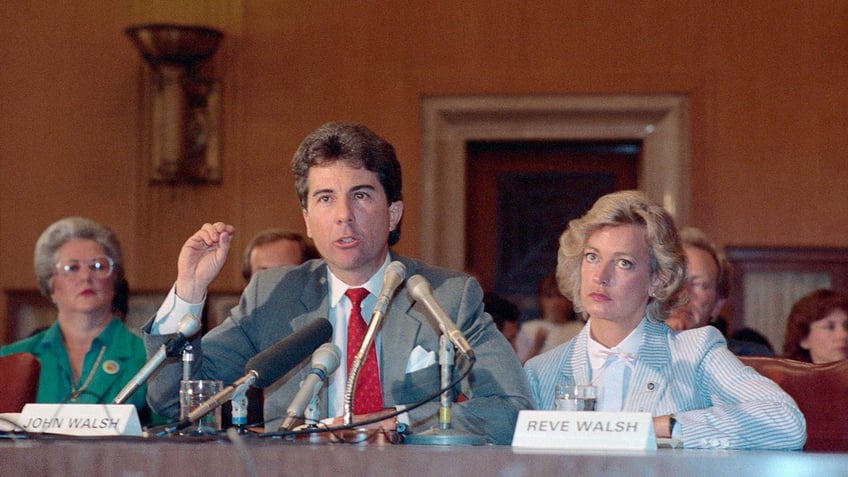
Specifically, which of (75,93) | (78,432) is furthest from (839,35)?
(78,432)

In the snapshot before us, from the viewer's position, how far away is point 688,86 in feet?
23.9

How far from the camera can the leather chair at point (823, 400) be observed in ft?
10.3

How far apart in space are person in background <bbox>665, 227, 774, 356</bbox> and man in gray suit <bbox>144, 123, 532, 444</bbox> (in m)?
1.33

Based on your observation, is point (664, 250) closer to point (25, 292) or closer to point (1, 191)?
point (25, 292)

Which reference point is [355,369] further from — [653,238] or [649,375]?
[653,238]

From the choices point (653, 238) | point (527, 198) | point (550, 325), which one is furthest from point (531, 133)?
point (653, 238)

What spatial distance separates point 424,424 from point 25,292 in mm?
4768

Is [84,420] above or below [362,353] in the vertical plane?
below

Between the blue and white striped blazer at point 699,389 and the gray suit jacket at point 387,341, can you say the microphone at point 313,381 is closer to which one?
the gray suit jacket at point 387,341

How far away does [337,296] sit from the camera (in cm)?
317

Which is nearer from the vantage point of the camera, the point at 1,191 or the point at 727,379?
the point at 727,379

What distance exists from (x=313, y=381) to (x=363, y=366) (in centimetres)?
79

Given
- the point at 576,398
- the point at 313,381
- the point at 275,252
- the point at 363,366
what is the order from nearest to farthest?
the point at 313,381, the point at 576,398, the point at 363,366, the point at 275,252

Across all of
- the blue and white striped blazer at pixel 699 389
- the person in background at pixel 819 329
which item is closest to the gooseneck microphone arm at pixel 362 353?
the blue and white striped blazer at pixel 699 389
